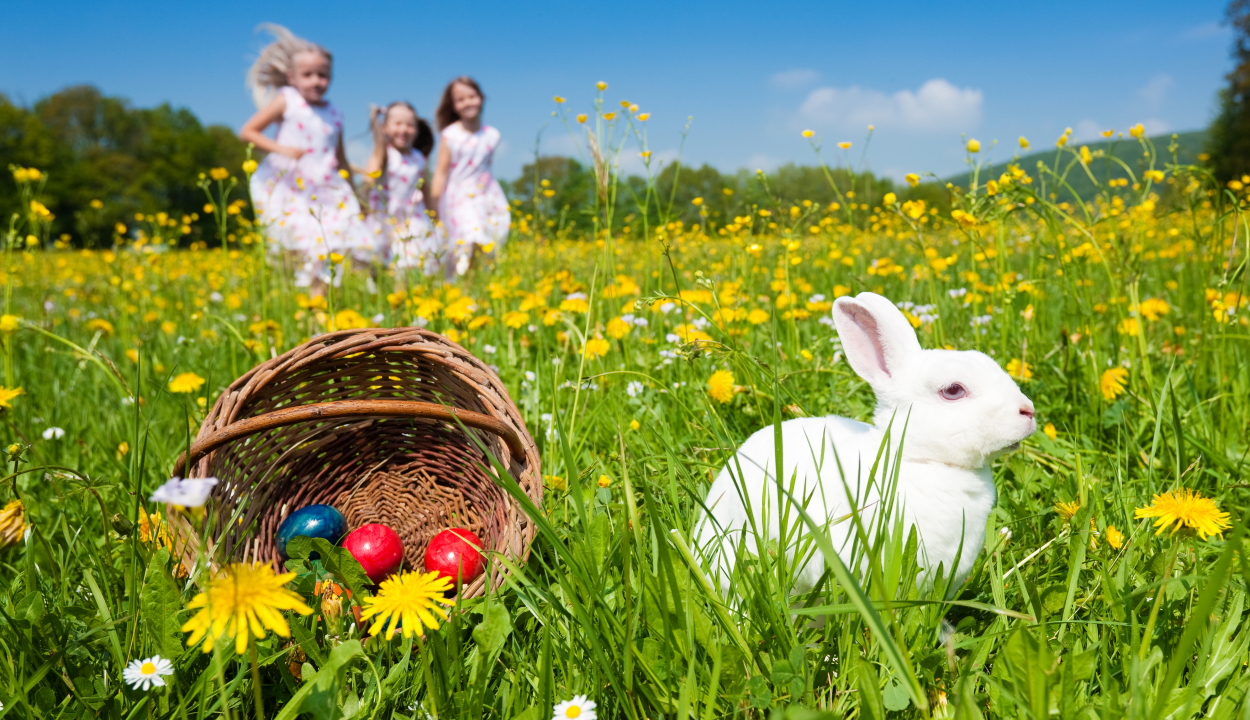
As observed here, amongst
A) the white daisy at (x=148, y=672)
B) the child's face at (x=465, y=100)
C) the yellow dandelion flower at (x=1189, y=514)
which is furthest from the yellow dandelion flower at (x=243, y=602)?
the child's face at (x=465, y=100)

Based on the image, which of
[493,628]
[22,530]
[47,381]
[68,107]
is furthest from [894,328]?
[68,107]

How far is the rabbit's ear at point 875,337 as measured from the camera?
1385 millimetres

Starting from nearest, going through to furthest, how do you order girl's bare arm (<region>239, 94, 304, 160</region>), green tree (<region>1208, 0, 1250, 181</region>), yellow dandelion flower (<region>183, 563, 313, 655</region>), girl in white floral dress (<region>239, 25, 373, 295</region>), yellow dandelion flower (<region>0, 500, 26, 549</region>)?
yellow dandelion flower (<region>183, 563, 313, 655</region>) < yellow dandelion flower (<region>0, 500, 26, 549</region>) < girl's bare arm (<region>239, 94, 304, 160</region>) < girl in white floral dress (<region>239, 25, 373, 295</region>) < green tree (<region>1208, 0, 1250, 181</region>)

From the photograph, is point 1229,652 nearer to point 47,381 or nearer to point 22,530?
point 22,530

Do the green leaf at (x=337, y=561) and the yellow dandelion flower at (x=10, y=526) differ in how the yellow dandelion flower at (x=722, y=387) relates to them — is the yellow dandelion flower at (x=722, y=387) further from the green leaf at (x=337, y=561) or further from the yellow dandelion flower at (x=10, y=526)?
the yellow dandelion flower at (x=10, y=526)

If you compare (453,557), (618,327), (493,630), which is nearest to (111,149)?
(618,327)

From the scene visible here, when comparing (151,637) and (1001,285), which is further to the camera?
(1001,285)

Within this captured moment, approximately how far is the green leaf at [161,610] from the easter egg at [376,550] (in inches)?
22.4

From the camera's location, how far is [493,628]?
3.75ft

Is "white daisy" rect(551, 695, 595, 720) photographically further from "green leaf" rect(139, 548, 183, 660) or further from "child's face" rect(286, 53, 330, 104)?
"child's face" rect(286, 53, 330, 104)

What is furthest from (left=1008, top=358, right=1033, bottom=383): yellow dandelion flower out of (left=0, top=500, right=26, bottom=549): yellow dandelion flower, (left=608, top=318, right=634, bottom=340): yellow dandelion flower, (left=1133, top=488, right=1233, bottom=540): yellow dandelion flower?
(left=0, top=500, right=26, bottom=549): yellow dandelion flower

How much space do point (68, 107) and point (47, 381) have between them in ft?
164

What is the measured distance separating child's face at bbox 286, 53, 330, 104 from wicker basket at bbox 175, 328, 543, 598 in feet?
15.0

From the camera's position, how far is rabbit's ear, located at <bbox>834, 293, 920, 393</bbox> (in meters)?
1.38
